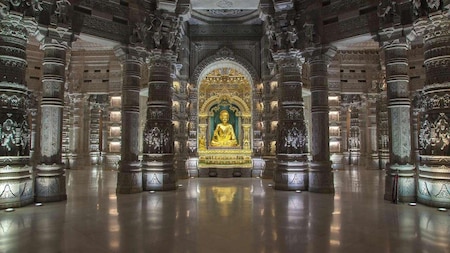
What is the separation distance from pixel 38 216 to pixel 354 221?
5.66 meters

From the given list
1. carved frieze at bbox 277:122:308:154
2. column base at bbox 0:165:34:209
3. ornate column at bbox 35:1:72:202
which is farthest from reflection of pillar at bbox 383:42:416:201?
column base at bbox 0:165:34:209

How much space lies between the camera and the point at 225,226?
17.6 ft

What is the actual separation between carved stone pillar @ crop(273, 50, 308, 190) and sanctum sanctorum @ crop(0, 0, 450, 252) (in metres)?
0.03

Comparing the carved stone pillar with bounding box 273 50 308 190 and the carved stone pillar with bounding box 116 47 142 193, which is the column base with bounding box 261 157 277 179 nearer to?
the carved stone pillar with bounding box 273 50 308 190

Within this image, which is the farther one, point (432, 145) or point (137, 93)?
point (137, 93)

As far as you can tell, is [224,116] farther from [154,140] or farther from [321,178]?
[321,178]

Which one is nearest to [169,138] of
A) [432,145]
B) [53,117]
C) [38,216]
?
[53,117]

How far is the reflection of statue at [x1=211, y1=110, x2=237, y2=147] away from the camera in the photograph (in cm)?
1881

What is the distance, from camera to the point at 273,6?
1084cm

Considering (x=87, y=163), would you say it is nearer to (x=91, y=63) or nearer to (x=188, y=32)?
(x=91, y=63)

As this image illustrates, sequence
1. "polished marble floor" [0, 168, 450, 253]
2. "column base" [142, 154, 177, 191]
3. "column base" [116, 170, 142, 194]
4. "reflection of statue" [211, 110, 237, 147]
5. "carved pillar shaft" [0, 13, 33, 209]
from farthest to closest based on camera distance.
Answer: "reflection of statue" [211, 110, 237, 147] < "column base" [142, 154, 177, 191] < "column base" [116, 170, 142, 194] < "carved pillar shaft" [0, 13, 33, 209] < "polished marble floor" [0, 168, 450, 253]

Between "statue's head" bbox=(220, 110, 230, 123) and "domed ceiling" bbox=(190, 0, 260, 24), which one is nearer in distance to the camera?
"domed ceiling" bbox=(190, 0, 260, 24)

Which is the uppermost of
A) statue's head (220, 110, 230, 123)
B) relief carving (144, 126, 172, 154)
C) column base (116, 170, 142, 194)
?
statue's head (220, 110, 230, 123)

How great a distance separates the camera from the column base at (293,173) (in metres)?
10.1
